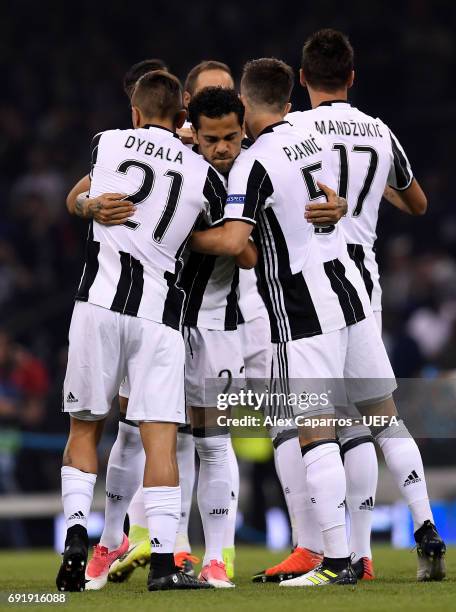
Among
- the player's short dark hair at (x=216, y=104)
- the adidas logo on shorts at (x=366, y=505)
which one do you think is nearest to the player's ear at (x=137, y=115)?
the player's short dark hair at (x=216, y=104)

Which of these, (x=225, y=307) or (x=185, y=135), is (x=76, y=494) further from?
(x=185, y=135)

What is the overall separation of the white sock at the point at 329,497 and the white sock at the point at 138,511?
4.24 ft

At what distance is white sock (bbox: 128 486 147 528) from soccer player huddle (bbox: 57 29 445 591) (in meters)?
0.46

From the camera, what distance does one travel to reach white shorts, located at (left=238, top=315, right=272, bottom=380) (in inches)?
262

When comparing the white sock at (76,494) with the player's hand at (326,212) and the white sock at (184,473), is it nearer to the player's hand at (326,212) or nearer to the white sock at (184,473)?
the white sock at (184,473)

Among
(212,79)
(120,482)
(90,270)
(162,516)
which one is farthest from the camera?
(212,79)

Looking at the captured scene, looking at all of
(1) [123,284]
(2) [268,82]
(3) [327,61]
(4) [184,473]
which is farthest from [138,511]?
(3) [327,61]

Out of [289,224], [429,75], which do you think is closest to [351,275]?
[289,224]

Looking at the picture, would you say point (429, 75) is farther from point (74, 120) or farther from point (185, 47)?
point (74, 120)

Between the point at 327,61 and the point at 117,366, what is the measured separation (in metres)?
1.68

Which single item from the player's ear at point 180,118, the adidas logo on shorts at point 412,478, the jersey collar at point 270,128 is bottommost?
the adidas logo on shorts at point 412,478

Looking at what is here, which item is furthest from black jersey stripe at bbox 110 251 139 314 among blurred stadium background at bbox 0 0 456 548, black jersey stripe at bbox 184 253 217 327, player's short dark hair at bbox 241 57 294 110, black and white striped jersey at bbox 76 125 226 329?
blurred stadium background at bbox 0 0 456 548

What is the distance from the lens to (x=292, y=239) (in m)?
5.43

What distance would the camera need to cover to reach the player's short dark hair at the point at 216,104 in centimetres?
539
